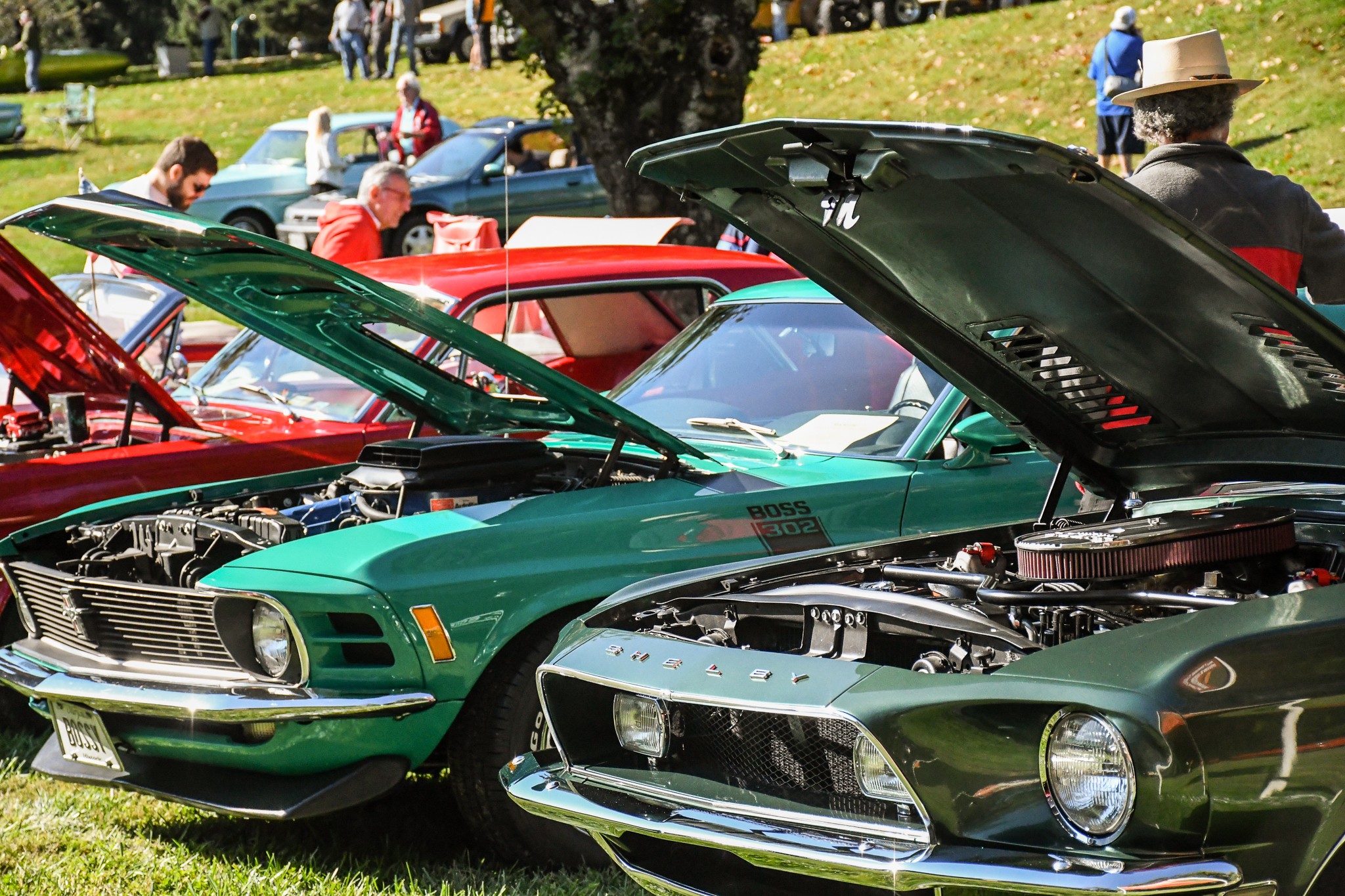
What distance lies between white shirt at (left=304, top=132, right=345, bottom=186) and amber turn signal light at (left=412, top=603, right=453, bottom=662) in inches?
509

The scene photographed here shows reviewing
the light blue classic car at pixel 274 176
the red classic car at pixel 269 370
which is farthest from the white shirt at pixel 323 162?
the red classic car at pixel 269 370

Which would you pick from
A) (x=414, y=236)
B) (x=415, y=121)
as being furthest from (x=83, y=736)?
(x=415, y=121)

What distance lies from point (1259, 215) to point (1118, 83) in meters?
11.6

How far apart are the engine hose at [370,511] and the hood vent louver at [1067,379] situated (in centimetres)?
200

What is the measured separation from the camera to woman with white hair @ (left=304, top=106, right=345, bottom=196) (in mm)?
15391

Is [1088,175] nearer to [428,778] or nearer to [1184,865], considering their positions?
[1184,865]

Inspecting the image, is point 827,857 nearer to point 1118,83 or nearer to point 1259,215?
point 1259,215

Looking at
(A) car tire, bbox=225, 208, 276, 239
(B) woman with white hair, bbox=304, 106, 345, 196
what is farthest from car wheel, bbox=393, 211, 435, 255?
(A) car tire, bbox=225, 208, 276, 239

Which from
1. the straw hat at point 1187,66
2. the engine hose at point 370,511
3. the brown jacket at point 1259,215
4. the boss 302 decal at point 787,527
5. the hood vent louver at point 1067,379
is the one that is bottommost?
the engine hose at point 370,511

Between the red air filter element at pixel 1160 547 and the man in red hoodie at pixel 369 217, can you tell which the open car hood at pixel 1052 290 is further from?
the man in red hoodie at pixel 369 217

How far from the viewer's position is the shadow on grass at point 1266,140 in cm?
1527

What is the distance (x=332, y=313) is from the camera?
462 cm

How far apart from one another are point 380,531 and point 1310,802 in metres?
2.39

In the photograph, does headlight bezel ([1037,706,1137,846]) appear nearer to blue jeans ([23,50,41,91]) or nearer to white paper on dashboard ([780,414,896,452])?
white paper on dashboard ([780,414,896,452])
